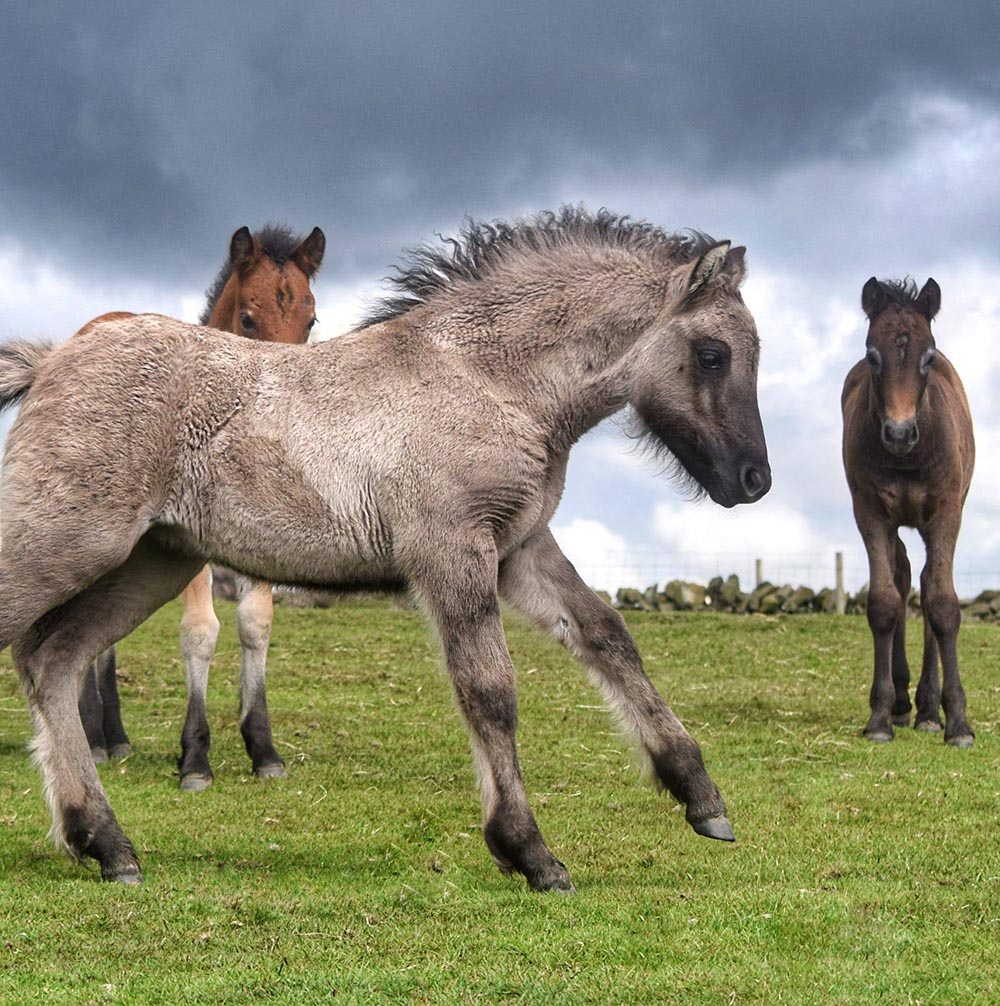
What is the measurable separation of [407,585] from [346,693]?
713cm

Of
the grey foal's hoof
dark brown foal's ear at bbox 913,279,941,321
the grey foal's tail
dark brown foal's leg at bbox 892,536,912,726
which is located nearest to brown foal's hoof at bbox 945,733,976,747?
dark brown foal's leg at bbox 892,536,912,726

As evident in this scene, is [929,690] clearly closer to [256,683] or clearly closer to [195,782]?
[256,683]

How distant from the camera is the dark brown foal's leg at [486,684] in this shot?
17.3ft

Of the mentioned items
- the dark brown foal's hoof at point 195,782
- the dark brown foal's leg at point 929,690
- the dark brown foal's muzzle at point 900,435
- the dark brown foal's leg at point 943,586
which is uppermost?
the dark brown foal's muzzle at point 900,435

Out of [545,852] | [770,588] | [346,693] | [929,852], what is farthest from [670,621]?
[545,852]

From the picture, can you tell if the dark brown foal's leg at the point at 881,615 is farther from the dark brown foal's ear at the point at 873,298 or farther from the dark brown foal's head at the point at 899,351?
the dark brown foal's ear at the point at 873,298

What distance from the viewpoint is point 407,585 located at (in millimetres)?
5605

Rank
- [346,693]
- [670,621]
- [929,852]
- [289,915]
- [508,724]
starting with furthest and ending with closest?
[670,621] → [346,693] → [929,852] → [508,724] → [289,915]

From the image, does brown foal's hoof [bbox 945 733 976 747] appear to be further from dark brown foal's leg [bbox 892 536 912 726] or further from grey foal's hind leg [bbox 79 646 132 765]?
grey foal's hind leg [bbox 79 646 132 765]

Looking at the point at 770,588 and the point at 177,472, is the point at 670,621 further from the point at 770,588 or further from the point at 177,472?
the point at 177,472

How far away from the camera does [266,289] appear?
908 centimetres

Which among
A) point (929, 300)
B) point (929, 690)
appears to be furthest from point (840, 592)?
point (929, 300)

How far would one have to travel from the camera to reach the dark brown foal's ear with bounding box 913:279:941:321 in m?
10.6

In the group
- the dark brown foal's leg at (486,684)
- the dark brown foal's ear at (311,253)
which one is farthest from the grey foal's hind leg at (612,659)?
the dark brown foal's ear at (311,253)
